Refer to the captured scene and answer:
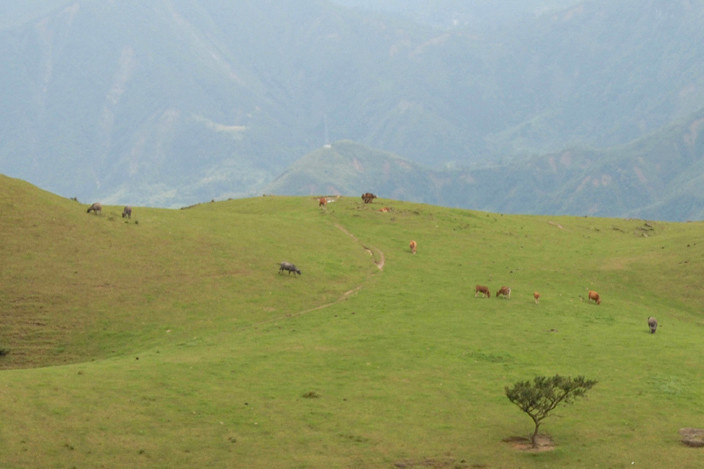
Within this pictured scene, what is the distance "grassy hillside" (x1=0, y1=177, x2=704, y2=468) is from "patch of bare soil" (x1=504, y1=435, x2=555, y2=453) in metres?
0.38

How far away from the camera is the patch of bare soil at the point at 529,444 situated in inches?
1195

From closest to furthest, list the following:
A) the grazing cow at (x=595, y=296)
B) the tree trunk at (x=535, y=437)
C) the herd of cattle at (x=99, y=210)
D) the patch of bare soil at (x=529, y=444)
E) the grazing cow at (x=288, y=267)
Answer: the patch of bare soil at (x=529, y=444) < the tree trunk at (x=535, y=437) < the grazing cow at (x=595, y=296) < the grazing cow at (x=288, y=267) < the herd of cattle at (x=99, y=210)

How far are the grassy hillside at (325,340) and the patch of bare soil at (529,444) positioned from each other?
385 mm

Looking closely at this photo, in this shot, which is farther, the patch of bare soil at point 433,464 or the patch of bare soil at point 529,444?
the patch of bare soil at point 529,444

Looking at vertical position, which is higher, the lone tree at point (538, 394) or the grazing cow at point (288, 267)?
the grazing cow at point (288, 267)

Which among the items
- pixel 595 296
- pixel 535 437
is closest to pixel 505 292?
pixel 595 296

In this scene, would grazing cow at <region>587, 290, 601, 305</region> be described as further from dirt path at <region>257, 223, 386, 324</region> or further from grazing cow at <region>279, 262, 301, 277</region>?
grazing cow at <region>279, 262, 301, 277</region>

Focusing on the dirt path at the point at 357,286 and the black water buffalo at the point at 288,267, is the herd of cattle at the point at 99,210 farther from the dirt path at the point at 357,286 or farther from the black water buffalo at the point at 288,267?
the dirt path at the point at 357,286

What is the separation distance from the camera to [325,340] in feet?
150

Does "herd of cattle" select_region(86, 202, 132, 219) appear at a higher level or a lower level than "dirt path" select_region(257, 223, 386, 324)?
higher

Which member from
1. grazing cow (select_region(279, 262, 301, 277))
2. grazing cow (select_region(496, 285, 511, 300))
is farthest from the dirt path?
grazing cow (select_region(496, 285, 511, 300))

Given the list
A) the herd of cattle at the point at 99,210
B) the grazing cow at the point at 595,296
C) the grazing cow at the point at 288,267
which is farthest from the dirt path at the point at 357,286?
the herd of cattle at the point at 99,210

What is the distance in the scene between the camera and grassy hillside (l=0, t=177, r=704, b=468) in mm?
29938

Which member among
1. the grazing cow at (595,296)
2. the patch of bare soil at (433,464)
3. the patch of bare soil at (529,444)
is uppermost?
the grazing cow at (595,296)
